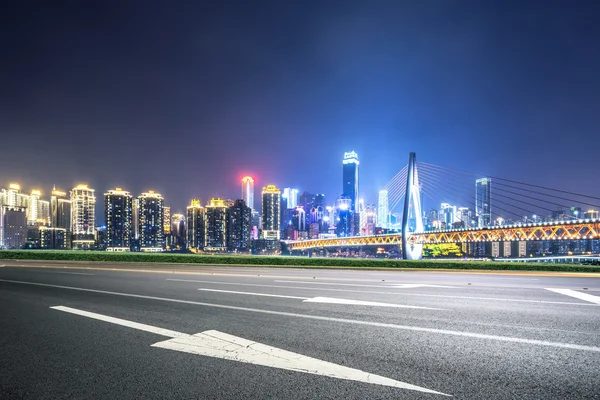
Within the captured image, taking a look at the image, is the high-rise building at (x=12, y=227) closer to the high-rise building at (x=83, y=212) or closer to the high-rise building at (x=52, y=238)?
the high-rise building at (x=52, y=238)

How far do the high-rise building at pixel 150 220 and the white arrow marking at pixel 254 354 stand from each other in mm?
180327

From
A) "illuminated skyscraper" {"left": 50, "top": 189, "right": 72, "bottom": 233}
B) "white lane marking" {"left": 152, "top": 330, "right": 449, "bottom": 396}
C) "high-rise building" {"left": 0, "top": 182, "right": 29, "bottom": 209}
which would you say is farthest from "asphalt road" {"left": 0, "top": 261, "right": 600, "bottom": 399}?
"illuminated skyscraper" {"left": 50, "top": 189, "right": 72, "bottom": 233}

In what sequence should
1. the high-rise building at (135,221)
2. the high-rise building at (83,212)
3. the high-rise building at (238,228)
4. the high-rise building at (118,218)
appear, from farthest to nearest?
the high-rise building at (83,212), the high-rise building at (238,228), the high-rise building at (135,221), the high-rise building at (118,218)

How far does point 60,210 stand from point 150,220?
51.6 meters

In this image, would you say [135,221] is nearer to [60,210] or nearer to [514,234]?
[60,210]

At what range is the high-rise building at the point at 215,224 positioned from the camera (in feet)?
581

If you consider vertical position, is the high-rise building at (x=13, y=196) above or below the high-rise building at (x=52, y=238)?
above

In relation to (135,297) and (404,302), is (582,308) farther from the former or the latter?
(135,297)

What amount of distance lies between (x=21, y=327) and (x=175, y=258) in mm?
27168

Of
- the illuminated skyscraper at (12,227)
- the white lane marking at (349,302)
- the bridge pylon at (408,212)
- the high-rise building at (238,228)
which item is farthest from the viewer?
the high-rise building at (238,228)

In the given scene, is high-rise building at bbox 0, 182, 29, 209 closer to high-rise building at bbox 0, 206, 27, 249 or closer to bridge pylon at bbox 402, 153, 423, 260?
high-rise building at bbox 0, 206, 27, 249

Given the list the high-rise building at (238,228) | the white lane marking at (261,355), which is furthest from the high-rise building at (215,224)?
the white lane marking at (261,355)

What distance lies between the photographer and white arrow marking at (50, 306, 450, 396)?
12.1 feet

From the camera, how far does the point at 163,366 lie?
4094 mm
